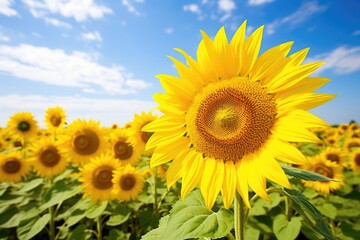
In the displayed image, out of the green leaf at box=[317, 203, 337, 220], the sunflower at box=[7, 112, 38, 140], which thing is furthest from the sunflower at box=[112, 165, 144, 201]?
the sunflower at box=[7, 112, 38, 140]

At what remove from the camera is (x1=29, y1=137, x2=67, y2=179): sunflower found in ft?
20.9

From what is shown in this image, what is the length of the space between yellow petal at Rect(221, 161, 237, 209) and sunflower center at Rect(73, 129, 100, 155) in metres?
4.57

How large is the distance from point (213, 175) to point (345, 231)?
355 centimetres

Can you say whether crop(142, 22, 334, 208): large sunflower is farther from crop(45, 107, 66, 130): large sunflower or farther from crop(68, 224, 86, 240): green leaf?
crop(45, 107, 66, 130): large sunflower

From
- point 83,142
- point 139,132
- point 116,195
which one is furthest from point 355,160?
point 83,142

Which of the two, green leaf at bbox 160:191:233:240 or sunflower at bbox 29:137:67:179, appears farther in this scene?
sunflower at bbox 29:137:67:179

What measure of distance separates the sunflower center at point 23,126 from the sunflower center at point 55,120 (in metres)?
1.36

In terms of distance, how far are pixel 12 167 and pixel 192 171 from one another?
259 inches

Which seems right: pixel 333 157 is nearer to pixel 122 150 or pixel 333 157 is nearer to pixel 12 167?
pixel 122 150

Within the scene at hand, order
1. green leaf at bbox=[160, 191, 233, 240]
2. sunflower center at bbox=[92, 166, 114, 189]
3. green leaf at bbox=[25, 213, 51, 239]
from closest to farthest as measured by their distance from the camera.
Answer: green leaf at bbox=[160, 191, 233, 240]
green leaf at bbox=[25, 213, 51, 239]
sunflower center at bbox=[92, 166, 114, 189]

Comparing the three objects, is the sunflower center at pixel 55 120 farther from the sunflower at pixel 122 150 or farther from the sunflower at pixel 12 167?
the sunflower at pixel 122 150

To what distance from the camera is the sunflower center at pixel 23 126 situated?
8656 mm

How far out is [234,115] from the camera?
213 centimetres

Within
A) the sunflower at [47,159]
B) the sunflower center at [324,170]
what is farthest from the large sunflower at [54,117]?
the sunflower center at [324,170]
